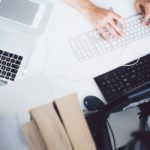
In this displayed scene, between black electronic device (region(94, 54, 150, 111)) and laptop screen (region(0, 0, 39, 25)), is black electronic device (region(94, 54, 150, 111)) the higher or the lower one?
the lower one

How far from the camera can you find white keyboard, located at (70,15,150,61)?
1102mm

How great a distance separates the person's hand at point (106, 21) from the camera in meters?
1.14

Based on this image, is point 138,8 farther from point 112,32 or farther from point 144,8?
point 112,32

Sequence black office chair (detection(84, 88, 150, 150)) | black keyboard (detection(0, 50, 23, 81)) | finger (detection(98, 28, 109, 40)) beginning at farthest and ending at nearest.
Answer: finger (detection(98, 28, 109, 40)), black keyboard (detection(0, 50, 23, 81)), black office chair (detection(84, 88, 150, 150))

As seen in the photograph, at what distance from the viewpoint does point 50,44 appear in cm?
110

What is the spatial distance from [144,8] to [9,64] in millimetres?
591

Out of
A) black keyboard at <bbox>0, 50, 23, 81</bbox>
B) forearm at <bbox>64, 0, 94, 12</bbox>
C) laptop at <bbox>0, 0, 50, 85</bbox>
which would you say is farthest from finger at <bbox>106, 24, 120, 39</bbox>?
black keyboard at <bbox>0, 50, 23, 81</bbox>

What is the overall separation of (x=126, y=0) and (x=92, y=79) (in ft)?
1.28

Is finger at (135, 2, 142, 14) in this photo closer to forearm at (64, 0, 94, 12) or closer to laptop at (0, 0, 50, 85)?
forearm at (64, 0, 94, 12)

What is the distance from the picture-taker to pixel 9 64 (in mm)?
1018

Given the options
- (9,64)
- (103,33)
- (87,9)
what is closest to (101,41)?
(103,33)

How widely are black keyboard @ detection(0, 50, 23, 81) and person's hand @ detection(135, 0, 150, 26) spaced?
52 centimetres

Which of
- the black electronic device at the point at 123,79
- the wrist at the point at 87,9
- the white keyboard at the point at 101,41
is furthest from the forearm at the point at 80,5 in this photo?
the black electronic device at the point at 123,79

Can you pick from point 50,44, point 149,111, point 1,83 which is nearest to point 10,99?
point 1,83
